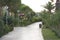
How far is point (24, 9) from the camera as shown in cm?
5884

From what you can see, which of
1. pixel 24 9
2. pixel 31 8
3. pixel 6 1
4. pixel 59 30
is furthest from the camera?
pixel 31 8

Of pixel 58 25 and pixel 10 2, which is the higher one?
pixel 10 2

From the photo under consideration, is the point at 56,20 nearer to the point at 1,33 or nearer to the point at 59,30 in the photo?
the point at 59,30

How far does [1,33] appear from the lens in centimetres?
2295

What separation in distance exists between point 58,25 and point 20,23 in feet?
79.5

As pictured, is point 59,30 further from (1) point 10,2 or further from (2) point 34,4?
(2) point 34,4

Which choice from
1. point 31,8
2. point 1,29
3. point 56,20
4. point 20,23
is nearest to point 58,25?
point 56,20

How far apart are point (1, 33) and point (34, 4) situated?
44.2 meters

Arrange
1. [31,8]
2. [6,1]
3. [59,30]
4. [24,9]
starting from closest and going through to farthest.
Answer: [59,30]
[6,1]
[24,9]
[31,8]

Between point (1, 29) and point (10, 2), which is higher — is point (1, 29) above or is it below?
below

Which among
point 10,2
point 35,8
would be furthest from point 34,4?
point 10,2

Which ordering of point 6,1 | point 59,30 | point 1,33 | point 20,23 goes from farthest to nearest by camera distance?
point 20,23 → point 6,1 → point 1,33 → point 59,30

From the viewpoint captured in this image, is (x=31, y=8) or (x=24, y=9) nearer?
(x=24, y=9)


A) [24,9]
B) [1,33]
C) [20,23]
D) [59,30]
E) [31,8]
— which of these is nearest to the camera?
[59,30]
